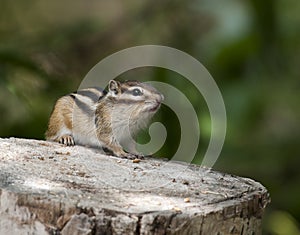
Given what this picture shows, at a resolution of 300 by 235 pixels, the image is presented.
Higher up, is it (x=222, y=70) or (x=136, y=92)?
(x=222, y=70)

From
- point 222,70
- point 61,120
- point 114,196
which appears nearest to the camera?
point 114,196

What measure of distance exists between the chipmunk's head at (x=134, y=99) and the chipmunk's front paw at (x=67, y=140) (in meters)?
0.31

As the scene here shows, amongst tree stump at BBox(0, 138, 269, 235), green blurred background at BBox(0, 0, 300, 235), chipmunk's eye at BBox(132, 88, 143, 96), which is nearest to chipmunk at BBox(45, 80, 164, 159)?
chipmunk's eye at BBox(132, 88, 143, 96)

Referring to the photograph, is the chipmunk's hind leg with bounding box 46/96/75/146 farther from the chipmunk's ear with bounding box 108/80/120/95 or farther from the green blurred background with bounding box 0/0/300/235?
the green blurred background with bounding box 0/0/300/235

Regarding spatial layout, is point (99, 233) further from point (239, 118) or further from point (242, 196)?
point (239, 118)

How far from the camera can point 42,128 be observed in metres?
Answer: 5.64

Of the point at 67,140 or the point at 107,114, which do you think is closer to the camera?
the point at 67,140

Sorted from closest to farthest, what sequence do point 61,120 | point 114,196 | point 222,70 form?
point 114,196
point 61,120
point 222,70

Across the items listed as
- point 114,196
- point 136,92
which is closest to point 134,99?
point 136,92

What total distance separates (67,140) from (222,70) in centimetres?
255

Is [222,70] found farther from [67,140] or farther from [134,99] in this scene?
[67,140]

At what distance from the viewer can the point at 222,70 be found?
6.30 metres

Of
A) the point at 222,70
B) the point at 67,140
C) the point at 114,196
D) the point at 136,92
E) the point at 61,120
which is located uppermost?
the point at 222,70

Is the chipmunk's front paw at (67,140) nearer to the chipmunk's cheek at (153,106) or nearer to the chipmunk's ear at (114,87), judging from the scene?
the chipmunk's ear at (114,87)
